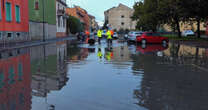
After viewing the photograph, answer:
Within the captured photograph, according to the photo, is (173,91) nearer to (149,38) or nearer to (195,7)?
(195,7)

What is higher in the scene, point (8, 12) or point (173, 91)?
point (8, 12)

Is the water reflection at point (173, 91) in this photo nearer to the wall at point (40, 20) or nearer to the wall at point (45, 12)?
the wall at point (40, 20)

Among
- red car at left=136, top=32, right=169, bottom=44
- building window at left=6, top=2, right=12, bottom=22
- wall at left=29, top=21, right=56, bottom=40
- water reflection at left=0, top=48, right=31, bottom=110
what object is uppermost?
building window at left=6, top=2, right=12, bottom=22

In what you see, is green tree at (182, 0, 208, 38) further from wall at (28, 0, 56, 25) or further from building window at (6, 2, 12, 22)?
wall at (28, 0, 56, 25)

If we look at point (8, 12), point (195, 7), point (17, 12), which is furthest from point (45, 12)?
point (195, 7)

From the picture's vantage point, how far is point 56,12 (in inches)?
2190

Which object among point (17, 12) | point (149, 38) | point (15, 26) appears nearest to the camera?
point (149, 38)

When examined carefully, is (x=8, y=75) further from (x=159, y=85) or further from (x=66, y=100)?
(x=159, y=85)

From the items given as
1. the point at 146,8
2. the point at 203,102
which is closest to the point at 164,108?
the point at 203,102

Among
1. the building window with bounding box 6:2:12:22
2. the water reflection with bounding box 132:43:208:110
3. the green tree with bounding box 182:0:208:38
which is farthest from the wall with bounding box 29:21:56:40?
the water reflection with bounding box 132:43:208:110

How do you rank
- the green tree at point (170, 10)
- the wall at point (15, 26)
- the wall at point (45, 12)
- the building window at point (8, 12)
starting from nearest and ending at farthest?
the green tree at point (170, 10), the wall at point (15, 26), the building window at point (8, 12), the wall at point (45, 12)

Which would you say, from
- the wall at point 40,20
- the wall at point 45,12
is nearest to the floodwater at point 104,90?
the wall at point 40,20

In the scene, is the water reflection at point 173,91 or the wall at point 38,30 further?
the wall at point 38,30

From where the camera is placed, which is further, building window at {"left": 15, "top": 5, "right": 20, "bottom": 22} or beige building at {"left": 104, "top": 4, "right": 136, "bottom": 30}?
beige building at {"left": 104, "top": 4, "right": 136, "bottom": 30}
